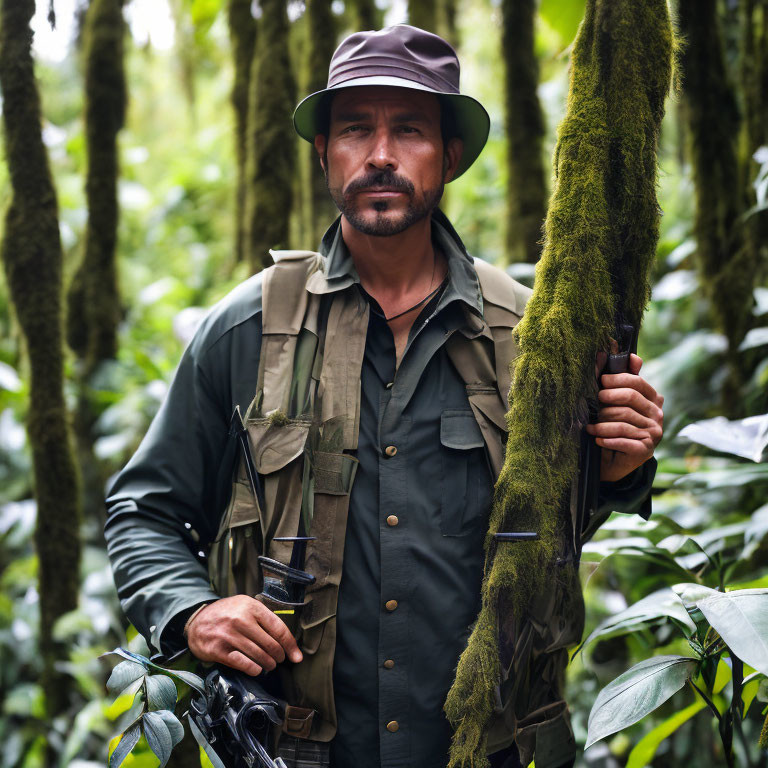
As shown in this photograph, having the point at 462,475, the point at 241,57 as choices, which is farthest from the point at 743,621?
the point at 241,57

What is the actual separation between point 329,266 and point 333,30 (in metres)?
2.05

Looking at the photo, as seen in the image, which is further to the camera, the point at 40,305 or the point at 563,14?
the point at 563,14

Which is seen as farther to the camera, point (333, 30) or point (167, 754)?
point (333, 30)

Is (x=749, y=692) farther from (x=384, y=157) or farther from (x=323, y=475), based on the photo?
(x=384, y=157)

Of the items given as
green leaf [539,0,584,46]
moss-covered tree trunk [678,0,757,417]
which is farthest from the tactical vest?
green leaf [539,0,584,46]

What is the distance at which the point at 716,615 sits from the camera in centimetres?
166

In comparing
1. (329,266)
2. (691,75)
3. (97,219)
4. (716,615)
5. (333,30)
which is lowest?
(716,615)

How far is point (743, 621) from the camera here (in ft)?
5.32

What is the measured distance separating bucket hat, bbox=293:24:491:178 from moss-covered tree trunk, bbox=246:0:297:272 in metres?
1.25

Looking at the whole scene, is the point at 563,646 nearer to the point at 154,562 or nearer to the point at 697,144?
the point at 154,562

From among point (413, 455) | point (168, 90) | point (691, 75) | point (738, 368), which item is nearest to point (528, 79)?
point (691, 75)

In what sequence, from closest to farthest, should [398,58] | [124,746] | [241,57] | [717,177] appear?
[124,746] < [398,58] < [717,177] < [241,57]

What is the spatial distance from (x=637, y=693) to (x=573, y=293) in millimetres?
860

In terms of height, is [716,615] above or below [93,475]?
above
